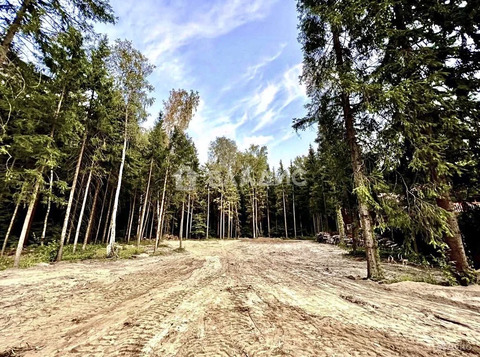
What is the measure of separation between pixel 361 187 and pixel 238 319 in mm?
4737

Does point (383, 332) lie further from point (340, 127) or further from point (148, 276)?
point (340, 127)

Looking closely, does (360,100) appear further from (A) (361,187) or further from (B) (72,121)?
(B) (72,121)

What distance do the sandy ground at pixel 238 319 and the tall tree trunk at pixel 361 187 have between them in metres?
0.86

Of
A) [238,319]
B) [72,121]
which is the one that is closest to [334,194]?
[238,319]

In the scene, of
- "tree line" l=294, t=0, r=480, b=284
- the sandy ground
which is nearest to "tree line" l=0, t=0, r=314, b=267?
the sandy ground

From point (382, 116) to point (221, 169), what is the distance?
1014 inches

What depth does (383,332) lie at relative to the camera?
2430 millimetres

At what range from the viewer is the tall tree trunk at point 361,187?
5816mm

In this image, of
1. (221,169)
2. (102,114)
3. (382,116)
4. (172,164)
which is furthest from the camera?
(221,169)

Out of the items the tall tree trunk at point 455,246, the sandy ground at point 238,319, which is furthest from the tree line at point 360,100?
the sandy ground at point 238,319

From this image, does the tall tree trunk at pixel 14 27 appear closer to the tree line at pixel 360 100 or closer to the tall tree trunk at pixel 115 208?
the tree line at pixel 360 100

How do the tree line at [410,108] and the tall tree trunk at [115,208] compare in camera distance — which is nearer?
the tree line at [410,108]

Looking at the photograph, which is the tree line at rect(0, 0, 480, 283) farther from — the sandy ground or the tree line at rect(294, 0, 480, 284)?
the sandy ground

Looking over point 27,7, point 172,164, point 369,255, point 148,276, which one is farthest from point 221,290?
point 172,164
